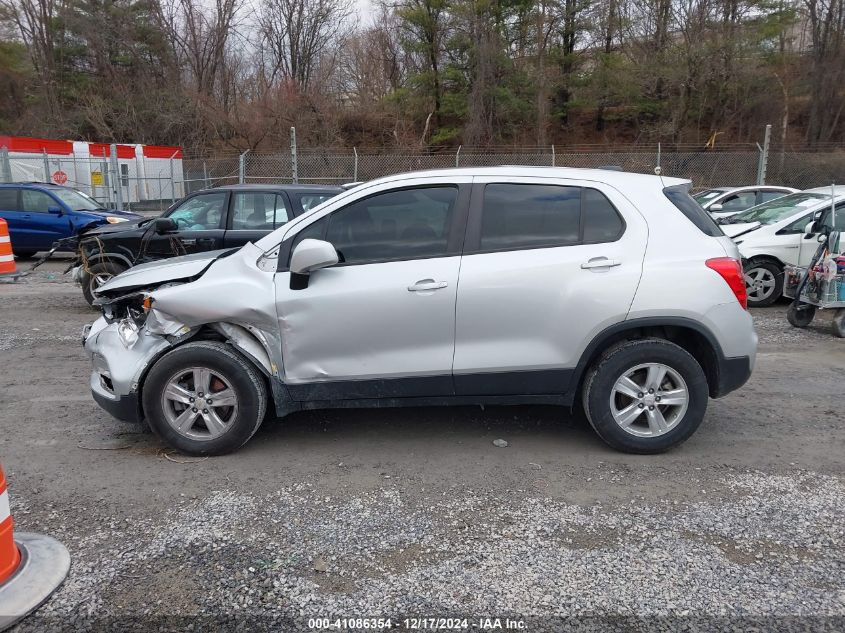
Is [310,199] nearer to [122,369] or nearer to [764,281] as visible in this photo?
[122,369]

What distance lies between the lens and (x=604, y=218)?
13.5ft

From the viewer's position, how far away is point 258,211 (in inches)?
336

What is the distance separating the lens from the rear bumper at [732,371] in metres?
4.11

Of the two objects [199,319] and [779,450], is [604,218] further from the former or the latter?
[199,319]

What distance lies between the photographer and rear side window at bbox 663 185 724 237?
4180 mm

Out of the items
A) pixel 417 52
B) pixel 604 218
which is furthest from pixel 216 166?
pixel 604 218

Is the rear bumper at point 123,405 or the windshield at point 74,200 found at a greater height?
the windshield at point 74,200

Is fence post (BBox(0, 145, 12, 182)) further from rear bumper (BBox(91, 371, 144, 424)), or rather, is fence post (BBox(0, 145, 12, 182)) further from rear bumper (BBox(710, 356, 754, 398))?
rear bumper (BBox(710, 356, 754, 398))

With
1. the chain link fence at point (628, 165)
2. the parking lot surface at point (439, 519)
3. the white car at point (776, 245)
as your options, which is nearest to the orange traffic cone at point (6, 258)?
the parking lot surface at point (439, 519)

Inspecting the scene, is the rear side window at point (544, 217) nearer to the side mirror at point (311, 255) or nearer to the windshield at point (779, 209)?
the side mirror at point (311, 255)

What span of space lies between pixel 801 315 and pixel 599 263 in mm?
5474

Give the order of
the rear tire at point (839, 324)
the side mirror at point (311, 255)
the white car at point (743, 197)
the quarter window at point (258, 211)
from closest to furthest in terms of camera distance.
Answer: the side mirror at point (311, 255) → the rear tire at point (839, 324) → the quarter window at point (258, 211) → the white car at point (743, 197)

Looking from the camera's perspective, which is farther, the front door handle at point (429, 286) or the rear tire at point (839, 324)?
the rear tire at point (839, 324)

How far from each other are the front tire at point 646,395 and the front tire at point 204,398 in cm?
223
